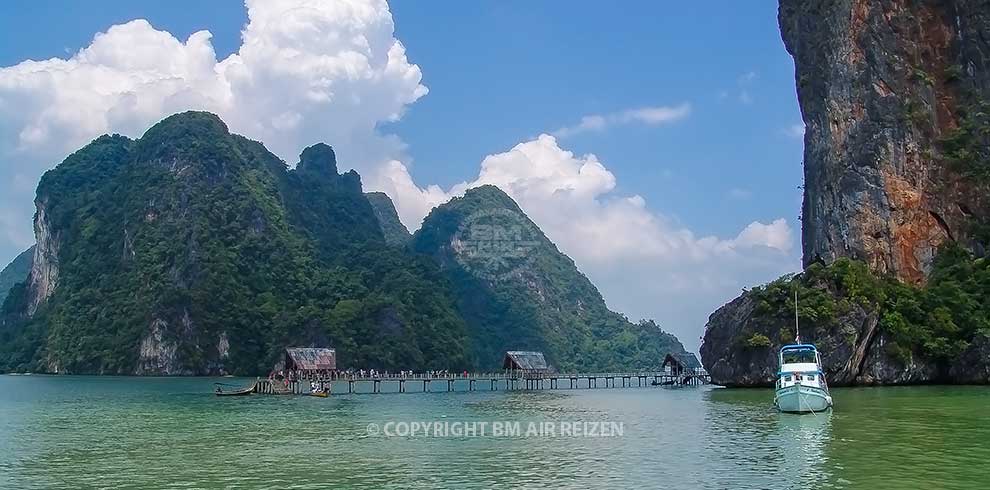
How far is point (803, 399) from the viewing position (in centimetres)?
3178

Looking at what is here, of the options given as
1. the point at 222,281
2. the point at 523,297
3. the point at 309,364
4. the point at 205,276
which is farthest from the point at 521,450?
the point at 523,297

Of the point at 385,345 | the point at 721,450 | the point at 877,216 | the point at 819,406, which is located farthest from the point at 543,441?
the point at 385,345

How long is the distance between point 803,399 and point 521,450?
1337 cm

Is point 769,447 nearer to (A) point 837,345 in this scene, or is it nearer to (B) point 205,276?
(A) point 837,345

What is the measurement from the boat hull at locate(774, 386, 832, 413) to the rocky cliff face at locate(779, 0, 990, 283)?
29.3 m

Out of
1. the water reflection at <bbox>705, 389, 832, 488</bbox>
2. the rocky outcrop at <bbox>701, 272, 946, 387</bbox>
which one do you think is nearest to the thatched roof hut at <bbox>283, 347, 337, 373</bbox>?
the rocky outcrop at <bbox>701, 272, 946, 387</bbox>

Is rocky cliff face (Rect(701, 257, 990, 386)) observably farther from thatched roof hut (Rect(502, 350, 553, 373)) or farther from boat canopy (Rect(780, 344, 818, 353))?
thatched roof hut (Rect(502, 350, 553, 373))

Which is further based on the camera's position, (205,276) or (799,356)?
(205,276)

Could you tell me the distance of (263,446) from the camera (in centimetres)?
2475

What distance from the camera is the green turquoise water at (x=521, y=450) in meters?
18.1

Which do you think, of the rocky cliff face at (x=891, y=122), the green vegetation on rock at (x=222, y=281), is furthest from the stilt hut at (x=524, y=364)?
the green vegetation on rock at (x=222, y=281)

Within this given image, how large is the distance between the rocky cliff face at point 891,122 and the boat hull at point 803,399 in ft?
96.2

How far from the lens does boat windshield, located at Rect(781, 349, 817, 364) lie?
38.8 m

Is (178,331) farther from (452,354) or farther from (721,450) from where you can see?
(721,450)
